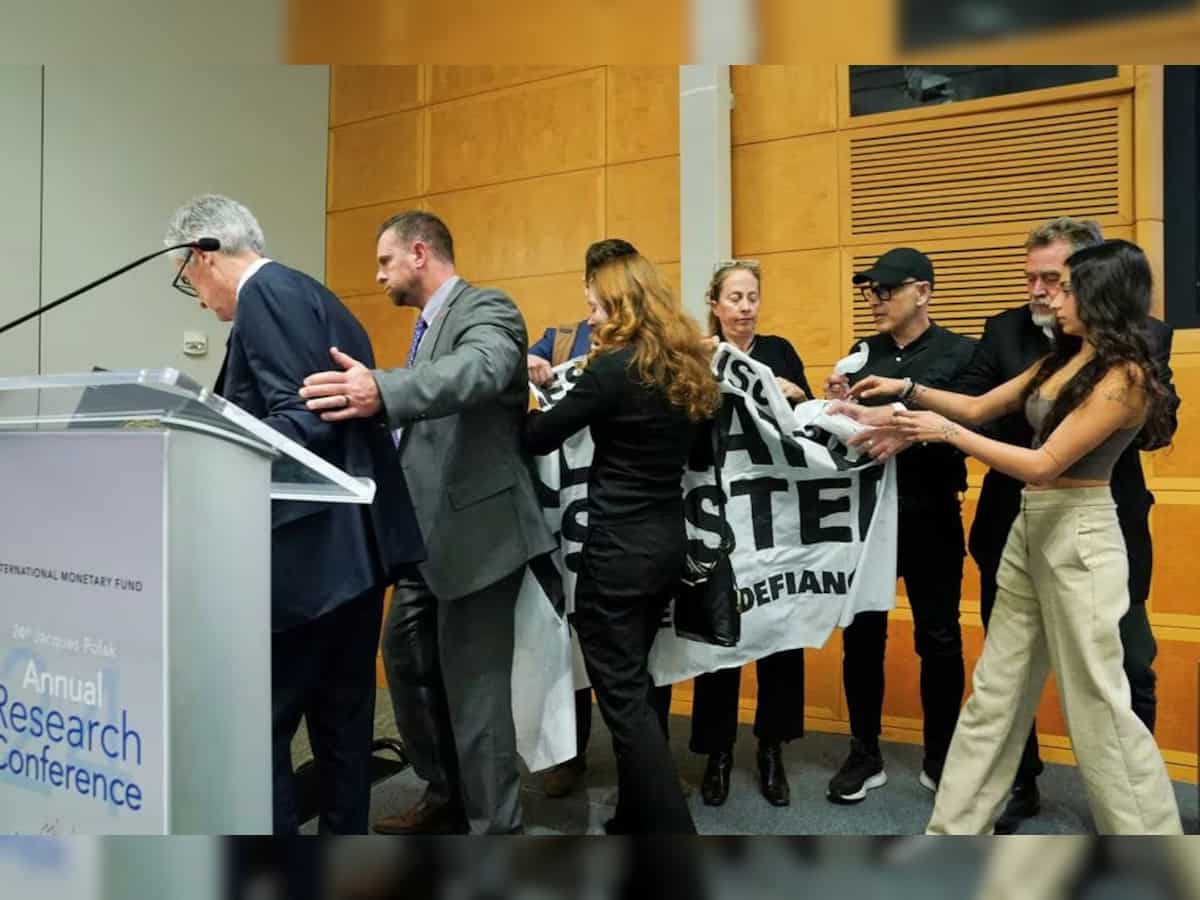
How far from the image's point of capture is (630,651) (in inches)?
71.2

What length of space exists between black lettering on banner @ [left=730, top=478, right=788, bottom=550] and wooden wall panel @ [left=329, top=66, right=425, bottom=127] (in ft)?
8.52

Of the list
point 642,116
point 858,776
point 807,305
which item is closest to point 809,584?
point 858,776

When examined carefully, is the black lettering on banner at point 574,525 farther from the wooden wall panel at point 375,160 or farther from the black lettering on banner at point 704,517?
the wooden wall panel at point 375,160

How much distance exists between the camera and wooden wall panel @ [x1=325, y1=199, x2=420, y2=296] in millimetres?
3840

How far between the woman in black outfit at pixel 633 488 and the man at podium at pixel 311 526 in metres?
0.44

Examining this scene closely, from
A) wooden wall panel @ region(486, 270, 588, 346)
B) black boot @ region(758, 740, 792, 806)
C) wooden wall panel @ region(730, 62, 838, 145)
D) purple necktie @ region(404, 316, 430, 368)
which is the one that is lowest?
black boot @ region(758, 740, 792, 806)

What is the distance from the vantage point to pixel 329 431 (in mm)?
1422

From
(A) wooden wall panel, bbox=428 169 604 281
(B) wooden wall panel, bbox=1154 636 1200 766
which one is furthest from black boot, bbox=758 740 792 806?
(A) wooden wall panel, bbox=428 169 604 281

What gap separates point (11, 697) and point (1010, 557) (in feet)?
5.90

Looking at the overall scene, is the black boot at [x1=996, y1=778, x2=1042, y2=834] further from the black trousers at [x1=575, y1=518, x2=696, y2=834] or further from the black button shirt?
the black trousers at [x1=575, y1=518, x2=696, y2=834]

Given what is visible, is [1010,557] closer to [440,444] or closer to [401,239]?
[440,444]

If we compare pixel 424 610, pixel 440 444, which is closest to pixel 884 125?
pixel 440 444

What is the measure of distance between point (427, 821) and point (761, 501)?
1.23 m

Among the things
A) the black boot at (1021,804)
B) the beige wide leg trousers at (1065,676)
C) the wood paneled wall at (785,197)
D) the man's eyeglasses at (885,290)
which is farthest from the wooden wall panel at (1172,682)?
the man's eyeglasses at (885,290)
